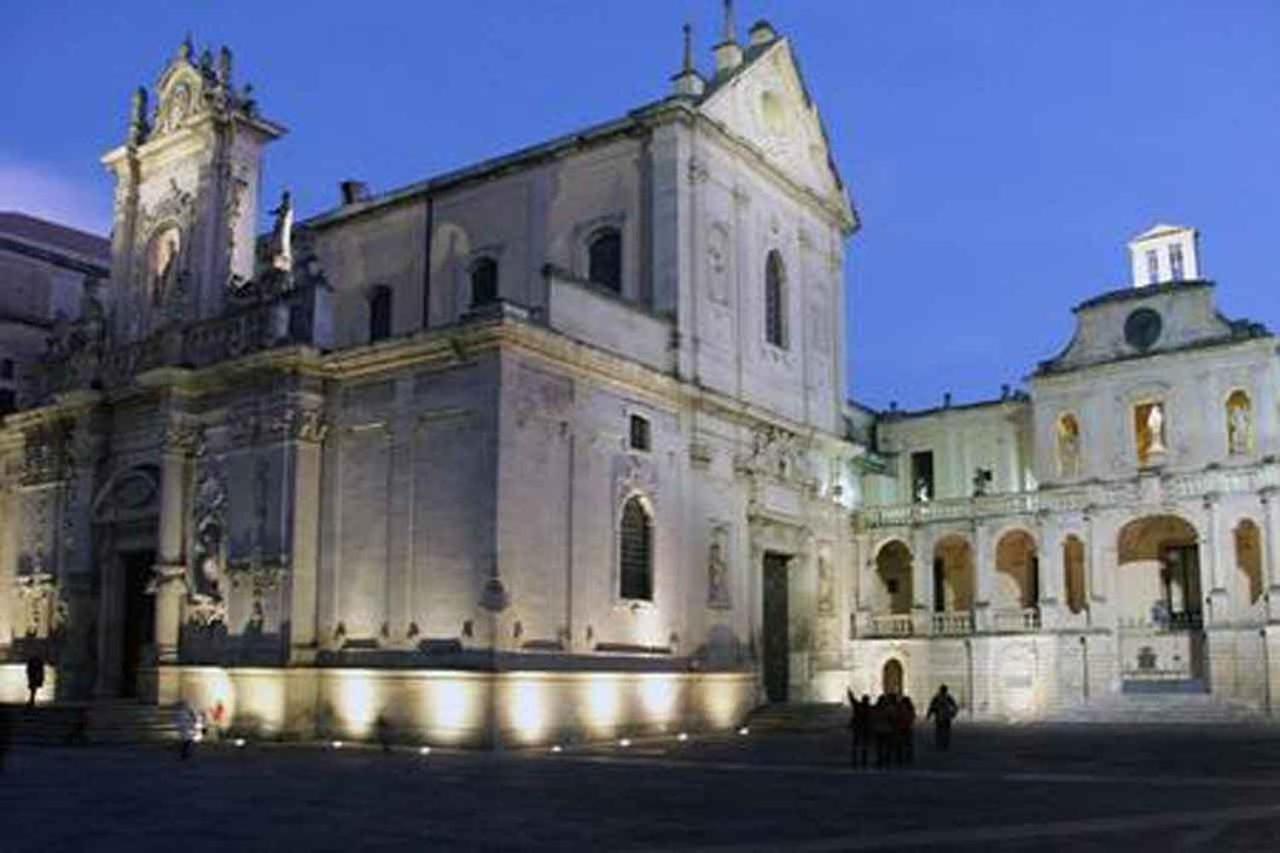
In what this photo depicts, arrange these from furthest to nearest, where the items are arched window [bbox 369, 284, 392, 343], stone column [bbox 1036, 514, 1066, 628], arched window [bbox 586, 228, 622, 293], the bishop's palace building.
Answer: stone column [bbox 1036, 514, 1066, 628] → arched window [bbox 369, 284, 392, 343] → arched window [bbox 586, 228, 622, 293] → the bishop's palace building

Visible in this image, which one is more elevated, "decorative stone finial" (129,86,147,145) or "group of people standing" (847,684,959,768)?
"decorative stone finial" (129,86,147,145)

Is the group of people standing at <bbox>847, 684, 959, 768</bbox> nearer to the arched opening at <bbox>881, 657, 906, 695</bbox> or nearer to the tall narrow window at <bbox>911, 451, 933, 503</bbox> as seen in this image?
the arched opening at <bbox>881, 657, 906, 695</bbox>

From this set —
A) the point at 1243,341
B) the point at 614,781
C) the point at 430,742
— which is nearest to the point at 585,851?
the point at 614,781

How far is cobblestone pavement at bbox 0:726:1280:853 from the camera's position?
→ 493 inches

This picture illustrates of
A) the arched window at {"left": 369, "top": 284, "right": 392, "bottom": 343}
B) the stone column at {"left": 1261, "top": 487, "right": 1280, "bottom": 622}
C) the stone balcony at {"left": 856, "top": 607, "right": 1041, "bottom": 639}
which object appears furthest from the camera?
the stone balcony at {"left": 856, "top": 607, "right": 1041, "bottom": 639}

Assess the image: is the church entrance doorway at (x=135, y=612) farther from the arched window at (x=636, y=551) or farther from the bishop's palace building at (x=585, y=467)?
the arched window at (x=636, y=551)

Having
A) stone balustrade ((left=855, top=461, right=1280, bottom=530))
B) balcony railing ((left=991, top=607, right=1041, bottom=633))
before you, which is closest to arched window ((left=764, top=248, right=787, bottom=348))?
stone balustrade ((left=855, top=461, right=1280, bottom=530))

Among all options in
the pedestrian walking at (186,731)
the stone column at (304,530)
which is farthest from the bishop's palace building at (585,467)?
the pedestrian walking at (186,731)

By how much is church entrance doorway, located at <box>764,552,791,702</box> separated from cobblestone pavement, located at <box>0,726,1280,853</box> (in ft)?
32.8

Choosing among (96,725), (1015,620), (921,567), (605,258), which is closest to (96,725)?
(96,725)

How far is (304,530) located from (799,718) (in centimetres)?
1250

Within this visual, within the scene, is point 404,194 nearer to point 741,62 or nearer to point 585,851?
point 741,62

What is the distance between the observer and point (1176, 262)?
44.0m

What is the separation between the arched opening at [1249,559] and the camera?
38906 mm
